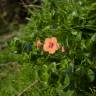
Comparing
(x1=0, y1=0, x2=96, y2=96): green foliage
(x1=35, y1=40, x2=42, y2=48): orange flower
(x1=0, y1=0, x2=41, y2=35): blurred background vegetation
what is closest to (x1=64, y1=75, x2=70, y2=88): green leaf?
(x1=0, y1=0, x2=96, y2=96): green foliage

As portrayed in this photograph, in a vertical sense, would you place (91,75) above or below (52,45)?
below

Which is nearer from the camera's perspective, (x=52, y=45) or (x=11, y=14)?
(x=52, y=45)

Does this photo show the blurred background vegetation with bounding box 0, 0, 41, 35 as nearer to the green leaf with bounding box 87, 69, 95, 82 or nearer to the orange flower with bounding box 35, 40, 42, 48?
the orange flower with bounding box 35, 40, 42, 48

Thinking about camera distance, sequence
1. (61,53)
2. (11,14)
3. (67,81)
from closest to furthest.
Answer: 1. (67,81)
2. (61,53)
3. (11,14)

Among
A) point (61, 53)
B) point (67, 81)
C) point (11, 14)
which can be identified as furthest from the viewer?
point (11, 14)

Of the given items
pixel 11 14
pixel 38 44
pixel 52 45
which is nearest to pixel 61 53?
pixel 52 45

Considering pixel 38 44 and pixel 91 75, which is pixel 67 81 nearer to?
pixel 91 75

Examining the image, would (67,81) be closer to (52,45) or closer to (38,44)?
(52,45)

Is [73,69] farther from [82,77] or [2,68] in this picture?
[2,68]

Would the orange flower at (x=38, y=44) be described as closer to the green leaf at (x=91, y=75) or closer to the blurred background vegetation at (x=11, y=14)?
the green leaf at (x=91, y=75)

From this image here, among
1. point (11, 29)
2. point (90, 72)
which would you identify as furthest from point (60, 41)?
point (11, 29)
